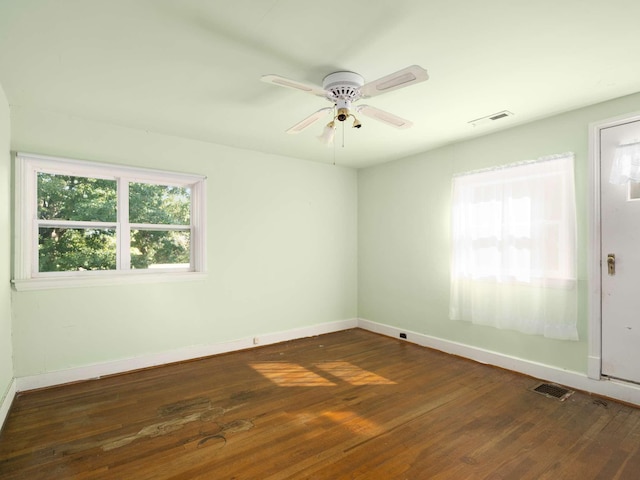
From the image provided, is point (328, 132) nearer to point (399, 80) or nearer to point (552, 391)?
point (399, 80)

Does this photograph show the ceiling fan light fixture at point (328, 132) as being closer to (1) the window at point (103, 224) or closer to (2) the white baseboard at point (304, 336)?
(1) the window at point (103, 224)

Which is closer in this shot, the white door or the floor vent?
the white door

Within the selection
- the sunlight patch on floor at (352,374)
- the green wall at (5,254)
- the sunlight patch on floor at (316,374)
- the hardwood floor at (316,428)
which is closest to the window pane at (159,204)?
the green wall at (5,254)

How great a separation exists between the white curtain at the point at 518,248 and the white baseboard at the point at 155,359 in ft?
7.09

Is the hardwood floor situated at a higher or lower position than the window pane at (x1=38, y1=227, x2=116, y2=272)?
lower

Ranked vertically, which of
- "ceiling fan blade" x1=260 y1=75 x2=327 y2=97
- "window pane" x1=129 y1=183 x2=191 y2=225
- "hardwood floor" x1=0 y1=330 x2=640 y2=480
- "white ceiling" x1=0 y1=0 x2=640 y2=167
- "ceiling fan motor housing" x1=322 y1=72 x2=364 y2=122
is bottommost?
"hardwood floor" x1=0 y1=330 x2=640 y2=480

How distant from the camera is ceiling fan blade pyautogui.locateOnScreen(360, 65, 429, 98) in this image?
5.84 feet

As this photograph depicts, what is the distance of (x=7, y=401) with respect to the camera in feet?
8.30

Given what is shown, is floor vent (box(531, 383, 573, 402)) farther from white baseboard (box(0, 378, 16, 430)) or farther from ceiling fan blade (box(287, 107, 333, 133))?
white baseboard (box(0, 378, 16, 430))

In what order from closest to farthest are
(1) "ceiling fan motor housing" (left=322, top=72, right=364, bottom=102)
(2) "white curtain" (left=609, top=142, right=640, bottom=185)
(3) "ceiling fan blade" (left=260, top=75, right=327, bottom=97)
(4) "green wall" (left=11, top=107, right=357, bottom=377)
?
(3) "ceiling fan blade" (left=260, top=75, right=327, bottom=97) < (1) "ceiling fan motor housing" (left=322, top=72, right=364, bottom=102) < (2) "white curtain" (left=609, top=142, right=640, bottom=185) < (4) "green wall" (left=11, top=107, right=357, bottom=377)

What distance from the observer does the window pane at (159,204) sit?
3.57 m

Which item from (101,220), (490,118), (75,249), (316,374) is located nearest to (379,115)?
(490,118)

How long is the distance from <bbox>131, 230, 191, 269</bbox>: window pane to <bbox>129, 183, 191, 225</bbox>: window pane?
5.6 inches

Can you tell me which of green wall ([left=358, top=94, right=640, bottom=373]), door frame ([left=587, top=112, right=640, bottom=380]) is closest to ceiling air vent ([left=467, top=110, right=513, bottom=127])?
green wall ([left=358, top=94, right=640, bottom=373])
